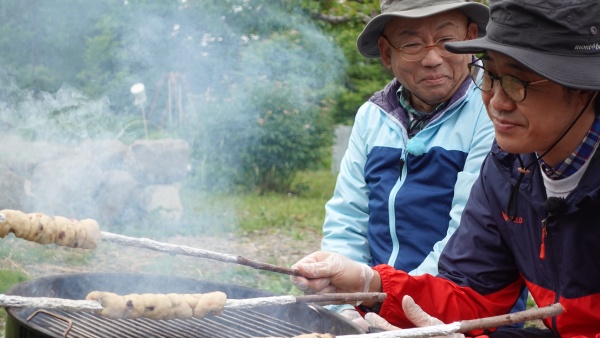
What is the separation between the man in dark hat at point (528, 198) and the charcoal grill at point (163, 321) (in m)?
0.17

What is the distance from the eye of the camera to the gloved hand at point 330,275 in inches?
110

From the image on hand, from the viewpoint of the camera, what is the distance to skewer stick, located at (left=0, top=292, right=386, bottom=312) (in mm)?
1990

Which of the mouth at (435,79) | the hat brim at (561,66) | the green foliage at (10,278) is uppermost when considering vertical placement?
the hat brim at (561,66)

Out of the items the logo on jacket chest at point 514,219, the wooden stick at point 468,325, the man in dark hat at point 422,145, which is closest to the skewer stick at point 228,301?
the wooden stick at point 468,325

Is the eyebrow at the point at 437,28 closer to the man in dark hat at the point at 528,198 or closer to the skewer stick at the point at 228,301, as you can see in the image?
the man in dark hat at the point at 528,198

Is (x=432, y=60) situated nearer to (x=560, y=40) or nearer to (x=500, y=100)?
(x=500, y=100)

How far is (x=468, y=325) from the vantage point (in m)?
2.18

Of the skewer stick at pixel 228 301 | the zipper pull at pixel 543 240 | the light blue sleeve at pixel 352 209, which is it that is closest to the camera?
the skewer stick at pixel 228 301

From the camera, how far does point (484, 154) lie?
3293mm

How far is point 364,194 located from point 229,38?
194 inches

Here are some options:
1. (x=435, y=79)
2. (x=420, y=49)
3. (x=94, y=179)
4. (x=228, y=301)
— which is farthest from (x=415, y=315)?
(x=94, y=179)

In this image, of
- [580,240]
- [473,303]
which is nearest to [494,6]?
[580,240]

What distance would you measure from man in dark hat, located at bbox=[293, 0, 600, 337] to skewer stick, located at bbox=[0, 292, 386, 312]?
21 cm

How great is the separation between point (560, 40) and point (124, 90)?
644 centimetres
